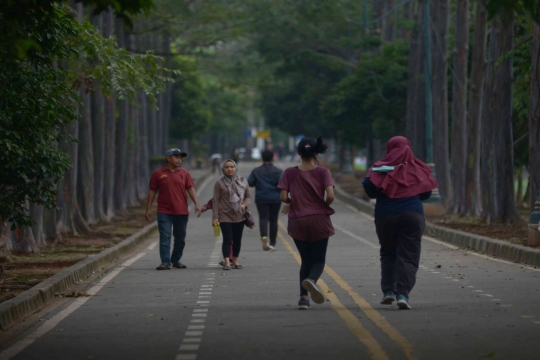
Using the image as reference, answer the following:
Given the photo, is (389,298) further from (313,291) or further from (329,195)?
(329,195)

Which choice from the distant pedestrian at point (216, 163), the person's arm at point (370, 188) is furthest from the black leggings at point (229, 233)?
the distant pedestrian at point (216, 163)

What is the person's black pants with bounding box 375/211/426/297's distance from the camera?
41.9 ft

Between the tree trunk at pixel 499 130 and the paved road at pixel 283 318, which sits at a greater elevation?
the tree trunk at pixel 499 130

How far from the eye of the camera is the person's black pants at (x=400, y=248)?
41.9 ft

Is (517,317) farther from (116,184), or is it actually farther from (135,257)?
(116,184)

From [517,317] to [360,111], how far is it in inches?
1640

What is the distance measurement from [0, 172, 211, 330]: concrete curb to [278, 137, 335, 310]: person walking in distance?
308 centimetres

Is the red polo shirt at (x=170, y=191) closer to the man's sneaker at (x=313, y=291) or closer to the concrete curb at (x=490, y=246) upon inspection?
the concrete curb at (x=490, y=246)

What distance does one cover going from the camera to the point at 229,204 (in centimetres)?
1891

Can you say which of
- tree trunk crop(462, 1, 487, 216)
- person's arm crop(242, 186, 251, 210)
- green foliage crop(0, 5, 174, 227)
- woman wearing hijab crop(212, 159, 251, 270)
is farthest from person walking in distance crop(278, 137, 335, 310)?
tree trunk crop(462, 1, 487, 216)

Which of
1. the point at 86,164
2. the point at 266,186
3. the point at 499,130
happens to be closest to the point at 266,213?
the point at 266,186

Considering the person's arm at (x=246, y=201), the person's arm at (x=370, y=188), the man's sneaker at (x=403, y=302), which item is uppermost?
the person's arm at (x=370, y=188)

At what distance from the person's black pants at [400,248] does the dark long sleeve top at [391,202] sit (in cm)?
5

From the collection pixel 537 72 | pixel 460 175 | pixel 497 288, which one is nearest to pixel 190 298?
pixel 497 288
